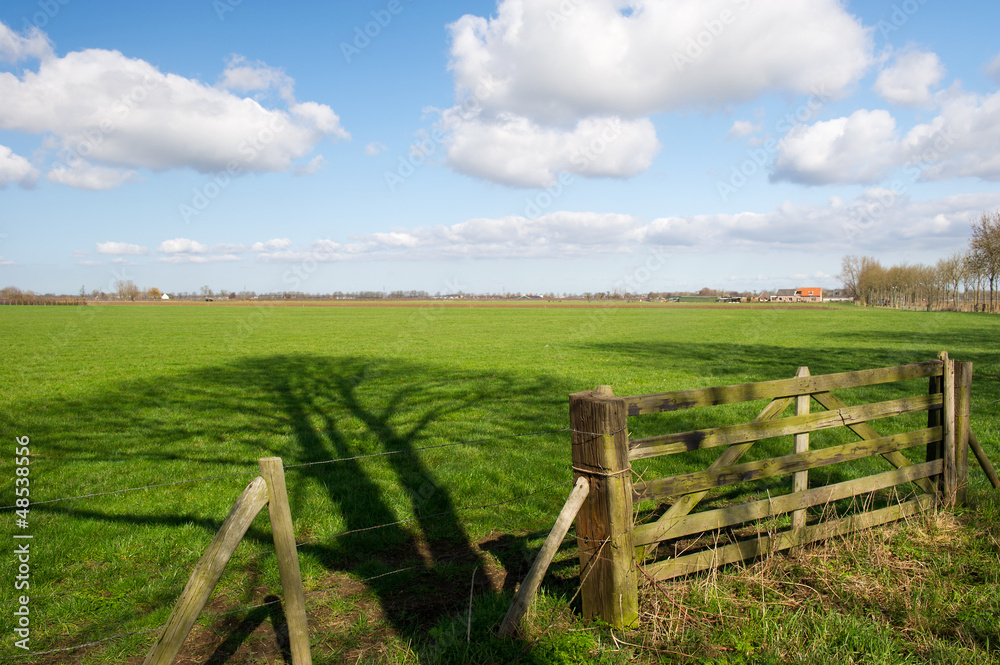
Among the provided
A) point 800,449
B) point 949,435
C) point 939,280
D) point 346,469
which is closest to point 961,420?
point 949,435

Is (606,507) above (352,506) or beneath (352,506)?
above

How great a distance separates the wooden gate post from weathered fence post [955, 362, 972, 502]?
421 centimetres

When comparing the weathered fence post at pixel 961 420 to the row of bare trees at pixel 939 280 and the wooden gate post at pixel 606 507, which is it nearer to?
the wooden gate post at pixel 606 507

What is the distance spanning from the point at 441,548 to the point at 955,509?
5123 millimetres

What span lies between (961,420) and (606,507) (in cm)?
448

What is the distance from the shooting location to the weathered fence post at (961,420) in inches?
227

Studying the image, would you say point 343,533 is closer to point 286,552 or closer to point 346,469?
point 286,552

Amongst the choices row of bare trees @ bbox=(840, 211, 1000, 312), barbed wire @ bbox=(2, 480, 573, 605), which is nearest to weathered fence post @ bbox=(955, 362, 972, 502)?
barbed wire @ bbox=(2, 480, 573, 605)

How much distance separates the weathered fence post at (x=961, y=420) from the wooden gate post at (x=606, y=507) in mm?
4212

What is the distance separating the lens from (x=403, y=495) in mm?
7340

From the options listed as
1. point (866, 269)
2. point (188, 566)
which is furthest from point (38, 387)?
point (866, 269)

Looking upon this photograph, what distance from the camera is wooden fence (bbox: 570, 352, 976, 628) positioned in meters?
3.72

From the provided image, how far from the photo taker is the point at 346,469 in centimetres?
838

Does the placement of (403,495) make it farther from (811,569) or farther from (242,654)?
(811,569)
